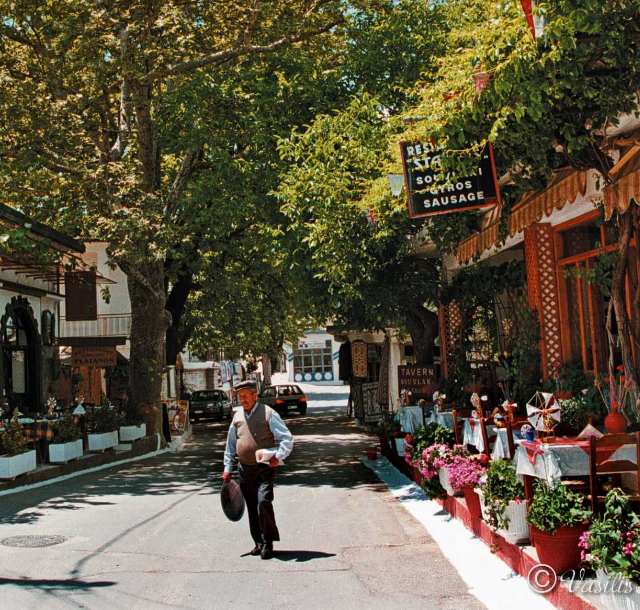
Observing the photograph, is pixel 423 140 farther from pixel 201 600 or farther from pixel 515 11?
pixel 201 600

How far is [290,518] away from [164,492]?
3.45 metres

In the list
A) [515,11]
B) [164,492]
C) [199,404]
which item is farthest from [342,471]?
[199,404]

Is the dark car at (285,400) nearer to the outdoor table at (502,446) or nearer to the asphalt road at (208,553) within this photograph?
the asphalt road at (208,553)

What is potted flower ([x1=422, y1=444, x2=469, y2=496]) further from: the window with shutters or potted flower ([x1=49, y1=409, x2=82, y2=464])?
the window with shutters

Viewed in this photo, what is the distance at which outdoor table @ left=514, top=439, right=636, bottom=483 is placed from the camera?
6.54m

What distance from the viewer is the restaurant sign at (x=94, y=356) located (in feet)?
74.5

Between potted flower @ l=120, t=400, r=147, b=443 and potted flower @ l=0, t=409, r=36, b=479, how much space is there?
20.6ft

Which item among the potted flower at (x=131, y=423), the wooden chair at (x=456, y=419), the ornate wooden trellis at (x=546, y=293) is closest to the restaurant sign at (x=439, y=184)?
the wooden chair at (x=456, y=419)

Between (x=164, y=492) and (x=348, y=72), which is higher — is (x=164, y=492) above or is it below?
below

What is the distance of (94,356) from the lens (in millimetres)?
22766

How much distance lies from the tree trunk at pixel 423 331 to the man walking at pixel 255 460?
11544 mm

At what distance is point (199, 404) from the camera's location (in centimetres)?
3662

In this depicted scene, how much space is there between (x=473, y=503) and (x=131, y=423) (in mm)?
14033

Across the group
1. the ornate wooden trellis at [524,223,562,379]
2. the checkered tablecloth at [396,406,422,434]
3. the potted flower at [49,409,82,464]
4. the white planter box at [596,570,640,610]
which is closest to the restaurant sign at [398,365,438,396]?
the checkered tablecloth at [396,406,422,434]
